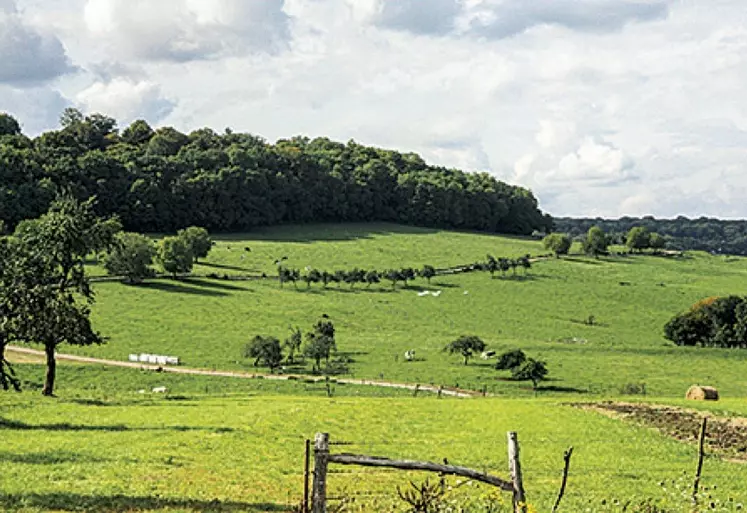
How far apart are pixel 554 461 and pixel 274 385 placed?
109 ft

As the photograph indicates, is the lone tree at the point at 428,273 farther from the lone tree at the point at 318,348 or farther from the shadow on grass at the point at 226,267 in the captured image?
the lone tree at the point at 318,348

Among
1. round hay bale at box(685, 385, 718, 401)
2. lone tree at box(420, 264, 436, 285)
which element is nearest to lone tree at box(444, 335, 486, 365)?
round hay bale at box(685, 385, 718, 401)

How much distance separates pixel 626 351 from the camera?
8162 centimetres

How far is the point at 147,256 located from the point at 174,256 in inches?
157

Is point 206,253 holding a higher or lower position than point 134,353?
higher

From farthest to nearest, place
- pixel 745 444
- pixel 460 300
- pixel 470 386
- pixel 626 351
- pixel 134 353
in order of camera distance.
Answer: pixel 460 300
pixel 626 351
pixel 134 353
pixel 470 386
pixel 745 444

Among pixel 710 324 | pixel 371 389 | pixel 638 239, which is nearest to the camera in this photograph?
pixel 371 389

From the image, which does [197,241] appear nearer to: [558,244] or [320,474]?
[558,244]

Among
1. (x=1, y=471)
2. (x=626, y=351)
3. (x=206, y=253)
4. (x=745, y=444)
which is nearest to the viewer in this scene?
(x=1, y=471)

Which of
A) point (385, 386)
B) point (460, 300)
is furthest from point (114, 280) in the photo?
point (385, 386)

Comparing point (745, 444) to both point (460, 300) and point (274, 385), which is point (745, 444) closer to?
point (274, 385)

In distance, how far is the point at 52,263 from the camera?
35812 mm

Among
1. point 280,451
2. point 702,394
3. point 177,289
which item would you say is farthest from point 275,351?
point 280,451

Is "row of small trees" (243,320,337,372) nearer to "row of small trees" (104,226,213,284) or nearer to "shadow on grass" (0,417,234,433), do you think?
"row of small trees" (104,226,213,284)
